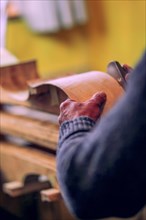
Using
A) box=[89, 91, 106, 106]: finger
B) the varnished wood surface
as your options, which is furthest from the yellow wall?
box=[89, 91, 106, 106]: finger

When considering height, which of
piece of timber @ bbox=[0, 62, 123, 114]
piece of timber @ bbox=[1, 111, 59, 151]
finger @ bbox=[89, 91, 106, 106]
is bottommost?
piece of timber @ bbox=[1, 111, 59, 151]

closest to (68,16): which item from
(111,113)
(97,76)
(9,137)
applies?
(9,137)

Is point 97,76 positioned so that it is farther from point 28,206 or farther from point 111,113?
point 28,206

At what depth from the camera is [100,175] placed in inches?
21.9

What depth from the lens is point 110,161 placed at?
1.79 feet

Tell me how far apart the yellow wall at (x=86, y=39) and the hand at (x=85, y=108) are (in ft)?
5.30

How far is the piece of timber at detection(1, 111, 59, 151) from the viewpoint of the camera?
0.94 meters

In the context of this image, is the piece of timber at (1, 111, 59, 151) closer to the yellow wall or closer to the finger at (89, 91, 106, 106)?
the finger at (89, 91, 106, 106)

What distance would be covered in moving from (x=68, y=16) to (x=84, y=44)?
9.1 inches

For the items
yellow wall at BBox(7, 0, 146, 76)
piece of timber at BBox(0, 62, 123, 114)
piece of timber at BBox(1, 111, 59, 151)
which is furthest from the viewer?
yellow wall at BBox(7, 0, 146, 76)

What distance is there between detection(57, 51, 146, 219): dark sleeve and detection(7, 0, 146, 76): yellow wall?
1.72 metres

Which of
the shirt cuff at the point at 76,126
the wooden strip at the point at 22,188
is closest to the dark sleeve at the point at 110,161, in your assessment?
the shirt cuff at the point at 76,126

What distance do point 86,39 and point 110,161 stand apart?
230cm

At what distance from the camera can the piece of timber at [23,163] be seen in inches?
38.1
